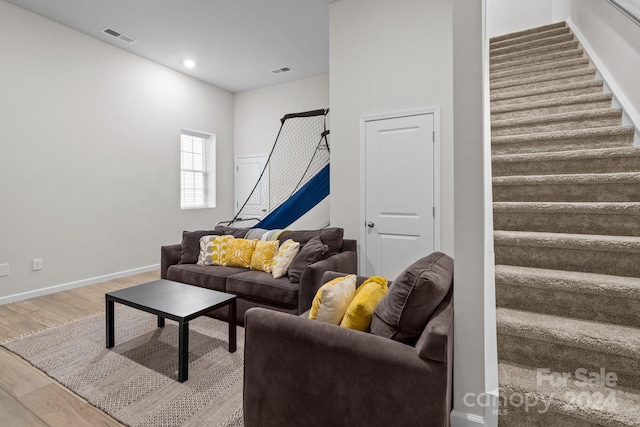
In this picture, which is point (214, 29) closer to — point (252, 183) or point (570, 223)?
point (252, 183)

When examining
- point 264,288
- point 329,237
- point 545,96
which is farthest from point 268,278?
point 545,96

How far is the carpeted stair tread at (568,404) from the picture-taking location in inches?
45.4

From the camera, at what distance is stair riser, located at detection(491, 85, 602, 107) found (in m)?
2.79

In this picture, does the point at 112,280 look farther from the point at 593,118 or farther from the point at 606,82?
the point at 606,82

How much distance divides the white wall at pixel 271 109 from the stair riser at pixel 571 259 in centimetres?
316

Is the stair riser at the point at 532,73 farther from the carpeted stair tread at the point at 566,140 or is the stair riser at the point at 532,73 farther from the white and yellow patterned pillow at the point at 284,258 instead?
the white and yellow patterned pillow at the point at 284,258

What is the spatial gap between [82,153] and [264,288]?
3.15 metres

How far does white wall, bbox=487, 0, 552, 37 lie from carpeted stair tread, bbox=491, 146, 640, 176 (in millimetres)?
3477

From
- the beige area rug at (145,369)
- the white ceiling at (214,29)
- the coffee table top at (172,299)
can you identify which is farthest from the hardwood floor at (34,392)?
the white ceiling at (214,29)

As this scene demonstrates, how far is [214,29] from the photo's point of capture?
3.92m

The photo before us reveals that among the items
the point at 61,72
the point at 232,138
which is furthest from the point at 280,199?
the point at 61,72

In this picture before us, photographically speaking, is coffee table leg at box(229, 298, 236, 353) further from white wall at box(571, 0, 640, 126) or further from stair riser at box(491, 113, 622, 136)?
white wall at box(571, 0, 640, 126)

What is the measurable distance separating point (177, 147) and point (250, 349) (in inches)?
180

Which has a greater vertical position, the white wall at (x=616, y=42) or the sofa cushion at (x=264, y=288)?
the white wall at (x=616, y=42)
